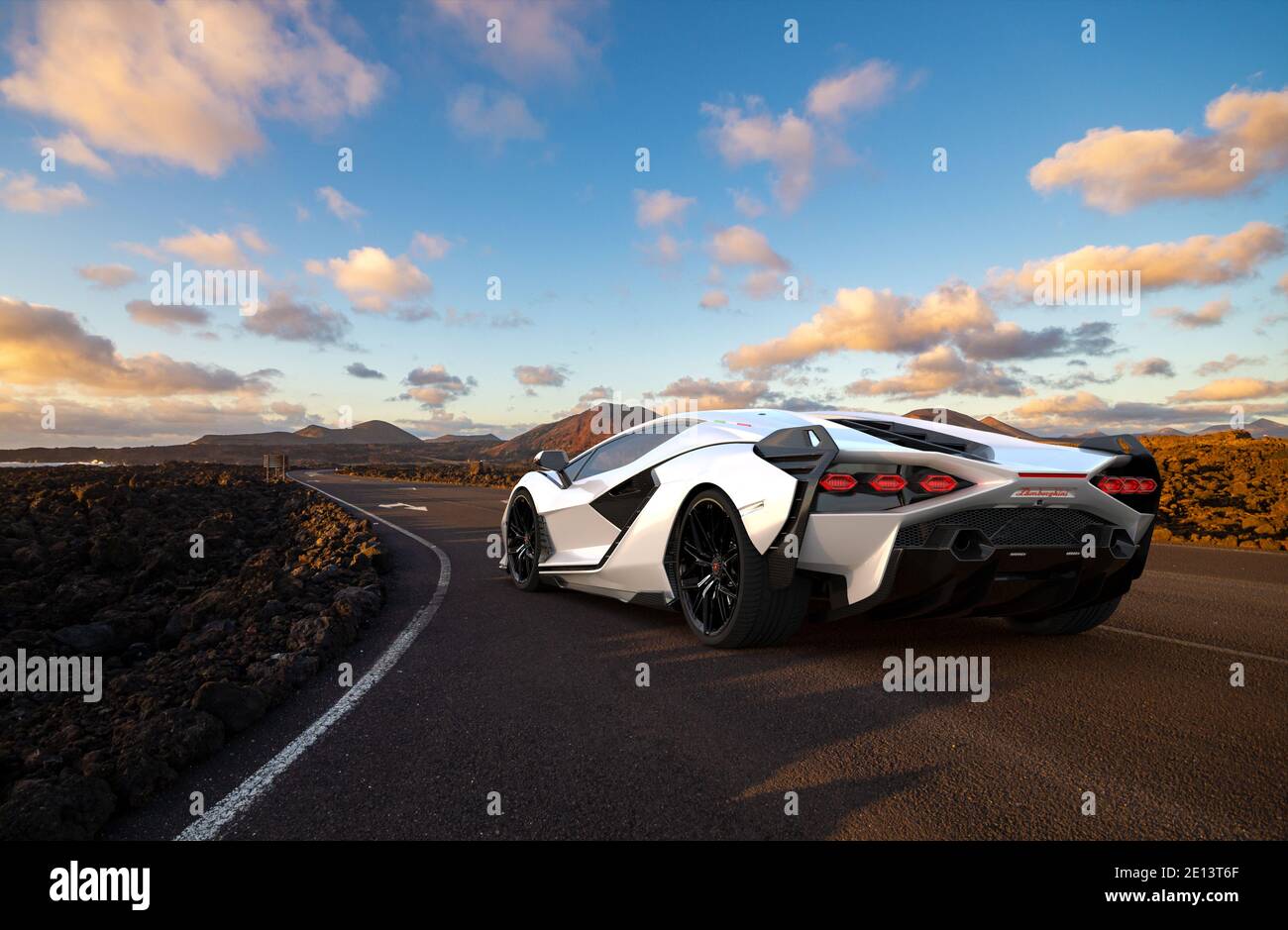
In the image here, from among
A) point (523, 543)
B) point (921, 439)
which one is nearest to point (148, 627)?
point (523, 543)

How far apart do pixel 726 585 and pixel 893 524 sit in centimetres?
117

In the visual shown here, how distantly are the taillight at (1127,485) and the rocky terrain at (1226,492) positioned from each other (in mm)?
8889

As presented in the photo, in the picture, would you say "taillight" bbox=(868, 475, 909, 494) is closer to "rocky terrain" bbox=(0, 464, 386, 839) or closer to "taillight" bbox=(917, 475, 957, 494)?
"taillight" bbox=(917, 475, 957, 494)

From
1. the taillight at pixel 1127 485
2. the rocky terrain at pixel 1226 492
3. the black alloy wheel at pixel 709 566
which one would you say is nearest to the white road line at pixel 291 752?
the black alloy wheel at pixel 709 566

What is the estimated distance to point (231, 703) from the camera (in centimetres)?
355

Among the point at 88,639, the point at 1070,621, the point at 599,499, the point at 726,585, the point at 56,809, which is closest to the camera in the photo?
the point at 56,809

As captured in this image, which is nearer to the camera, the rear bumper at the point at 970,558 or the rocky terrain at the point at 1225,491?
the rear bumper at the point at 970,558

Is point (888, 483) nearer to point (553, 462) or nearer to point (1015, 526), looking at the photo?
point (1015, 526)

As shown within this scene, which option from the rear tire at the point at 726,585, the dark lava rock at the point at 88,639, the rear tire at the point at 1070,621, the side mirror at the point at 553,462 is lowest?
the dark lava rock at the point at 88,639

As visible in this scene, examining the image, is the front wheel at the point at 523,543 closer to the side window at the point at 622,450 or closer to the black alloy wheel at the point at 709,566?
the side window at the point at 622,450

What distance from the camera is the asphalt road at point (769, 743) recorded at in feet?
7.91

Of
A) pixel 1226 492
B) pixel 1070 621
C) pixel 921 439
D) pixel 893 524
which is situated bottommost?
pixel 1070 621
